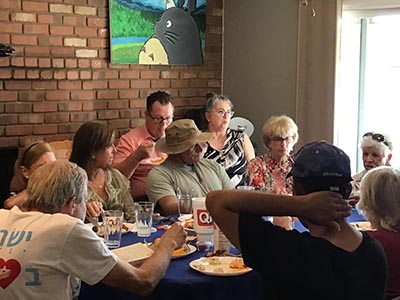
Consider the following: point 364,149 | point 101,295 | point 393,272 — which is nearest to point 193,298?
point 101,295

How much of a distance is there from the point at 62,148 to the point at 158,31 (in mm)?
1289

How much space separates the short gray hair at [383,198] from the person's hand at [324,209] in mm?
687

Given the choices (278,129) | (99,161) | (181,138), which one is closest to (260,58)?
(278,129)

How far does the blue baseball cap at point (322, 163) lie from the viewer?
63.4 inches

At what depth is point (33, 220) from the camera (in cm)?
196

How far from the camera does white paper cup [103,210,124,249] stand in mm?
2461

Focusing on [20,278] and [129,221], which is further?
[129,221]

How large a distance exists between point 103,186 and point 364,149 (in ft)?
5.39

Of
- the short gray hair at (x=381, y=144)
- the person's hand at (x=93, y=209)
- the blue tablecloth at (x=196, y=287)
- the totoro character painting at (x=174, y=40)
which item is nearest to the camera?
the blue tablecloth at (x=196, y=287)

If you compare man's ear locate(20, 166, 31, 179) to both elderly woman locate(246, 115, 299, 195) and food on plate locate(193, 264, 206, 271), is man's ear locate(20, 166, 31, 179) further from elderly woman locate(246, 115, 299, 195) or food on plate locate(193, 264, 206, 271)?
elderly woman locate(246, 115, 299, 195)

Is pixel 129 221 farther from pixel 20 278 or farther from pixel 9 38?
pixel 9 38

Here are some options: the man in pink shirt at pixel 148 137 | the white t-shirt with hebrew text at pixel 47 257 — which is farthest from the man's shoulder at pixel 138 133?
the white t-shirt with hebrew text at pixel 47 257

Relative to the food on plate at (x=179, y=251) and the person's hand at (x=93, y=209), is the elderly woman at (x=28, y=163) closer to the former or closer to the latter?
the person's hand at (x=93, y=209)

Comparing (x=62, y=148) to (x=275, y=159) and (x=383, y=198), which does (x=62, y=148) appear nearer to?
(x=275, y=159)
